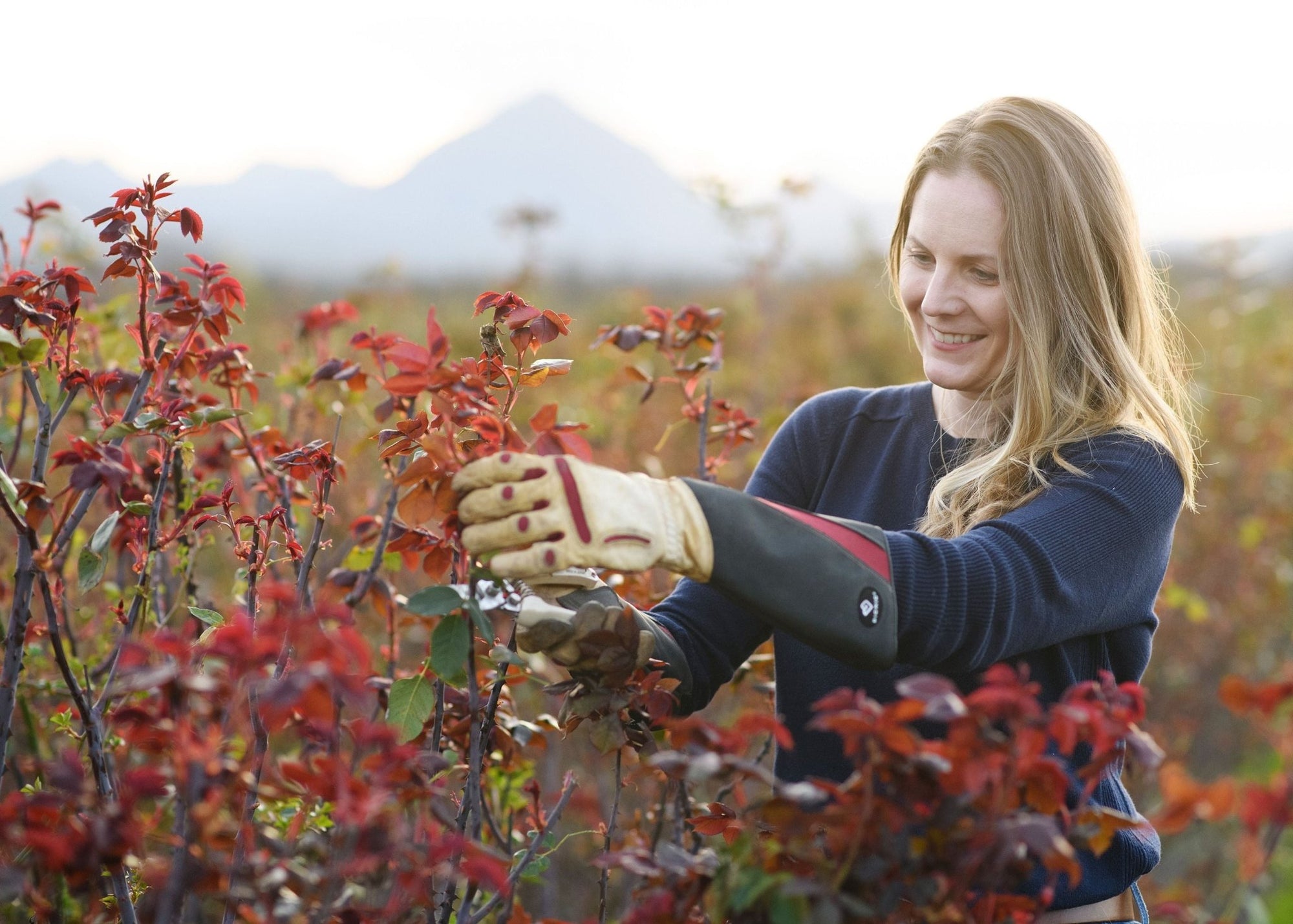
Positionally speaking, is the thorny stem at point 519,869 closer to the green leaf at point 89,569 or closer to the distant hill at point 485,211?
the green leaf at point 89,569

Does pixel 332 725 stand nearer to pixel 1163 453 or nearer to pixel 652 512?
pixel 652 512

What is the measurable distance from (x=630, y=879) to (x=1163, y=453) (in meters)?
1.41

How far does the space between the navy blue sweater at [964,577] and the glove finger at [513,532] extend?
0.44 meters

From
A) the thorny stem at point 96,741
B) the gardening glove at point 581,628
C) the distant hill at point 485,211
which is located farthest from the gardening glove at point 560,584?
the distant hill at point 485,211

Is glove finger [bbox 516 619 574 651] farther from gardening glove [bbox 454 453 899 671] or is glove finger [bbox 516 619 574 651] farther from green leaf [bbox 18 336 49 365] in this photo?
green leaf [bbox 18 336 49 365]

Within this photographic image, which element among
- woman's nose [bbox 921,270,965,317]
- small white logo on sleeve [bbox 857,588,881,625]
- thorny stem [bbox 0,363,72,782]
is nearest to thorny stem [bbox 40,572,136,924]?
thorny stem [bbox 0,363,72,782]

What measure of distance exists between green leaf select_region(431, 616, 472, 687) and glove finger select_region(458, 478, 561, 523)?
0.17 meters

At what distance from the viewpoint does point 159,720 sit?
3.09 ft

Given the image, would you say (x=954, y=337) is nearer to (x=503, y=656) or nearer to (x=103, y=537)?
(x=503, y=656)

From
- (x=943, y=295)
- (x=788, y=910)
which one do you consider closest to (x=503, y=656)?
(x=788, y=910)

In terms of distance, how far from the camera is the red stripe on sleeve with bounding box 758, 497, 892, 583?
1.31 metres

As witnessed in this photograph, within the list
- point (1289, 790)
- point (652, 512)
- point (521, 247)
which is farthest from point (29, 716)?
point (521, 247)

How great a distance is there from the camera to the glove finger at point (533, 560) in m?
1.18

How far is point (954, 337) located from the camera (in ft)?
5.94
